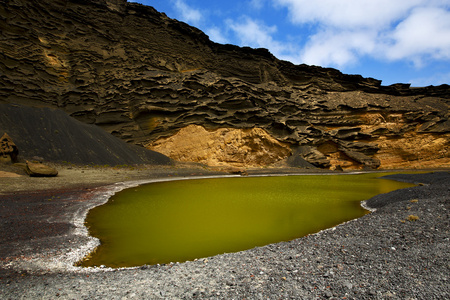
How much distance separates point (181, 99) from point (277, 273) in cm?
4182

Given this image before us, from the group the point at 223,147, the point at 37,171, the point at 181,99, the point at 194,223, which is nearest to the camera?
the point at 194,223

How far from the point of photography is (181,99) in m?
43.7

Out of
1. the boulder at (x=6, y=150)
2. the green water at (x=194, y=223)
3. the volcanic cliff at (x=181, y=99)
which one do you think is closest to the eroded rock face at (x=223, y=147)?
the volcanic cliff at (x=181, y=99)

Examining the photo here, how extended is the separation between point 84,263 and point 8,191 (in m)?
11.7

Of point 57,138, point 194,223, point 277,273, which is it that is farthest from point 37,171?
point 277,273

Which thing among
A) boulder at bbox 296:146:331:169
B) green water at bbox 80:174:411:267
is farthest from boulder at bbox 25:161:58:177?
boulder at bbox 296:146:331:169

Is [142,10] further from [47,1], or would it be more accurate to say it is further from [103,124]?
[103,124]

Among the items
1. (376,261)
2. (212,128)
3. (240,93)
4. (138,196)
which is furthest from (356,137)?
(376,261)

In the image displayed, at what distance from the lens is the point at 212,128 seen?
42.9m

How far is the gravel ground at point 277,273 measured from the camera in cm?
385

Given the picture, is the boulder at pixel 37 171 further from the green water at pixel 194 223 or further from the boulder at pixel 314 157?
the boulder at pixel 314 157

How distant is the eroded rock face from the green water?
84.2 ft

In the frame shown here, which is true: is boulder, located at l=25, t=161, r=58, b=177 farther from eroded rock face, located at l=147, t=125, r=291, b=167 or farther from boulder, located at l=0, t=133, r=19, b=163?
eroded rock face, located at l=147, t=125, r=291, b=167

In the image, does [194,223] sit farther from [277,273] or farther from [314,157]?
[314,157]
